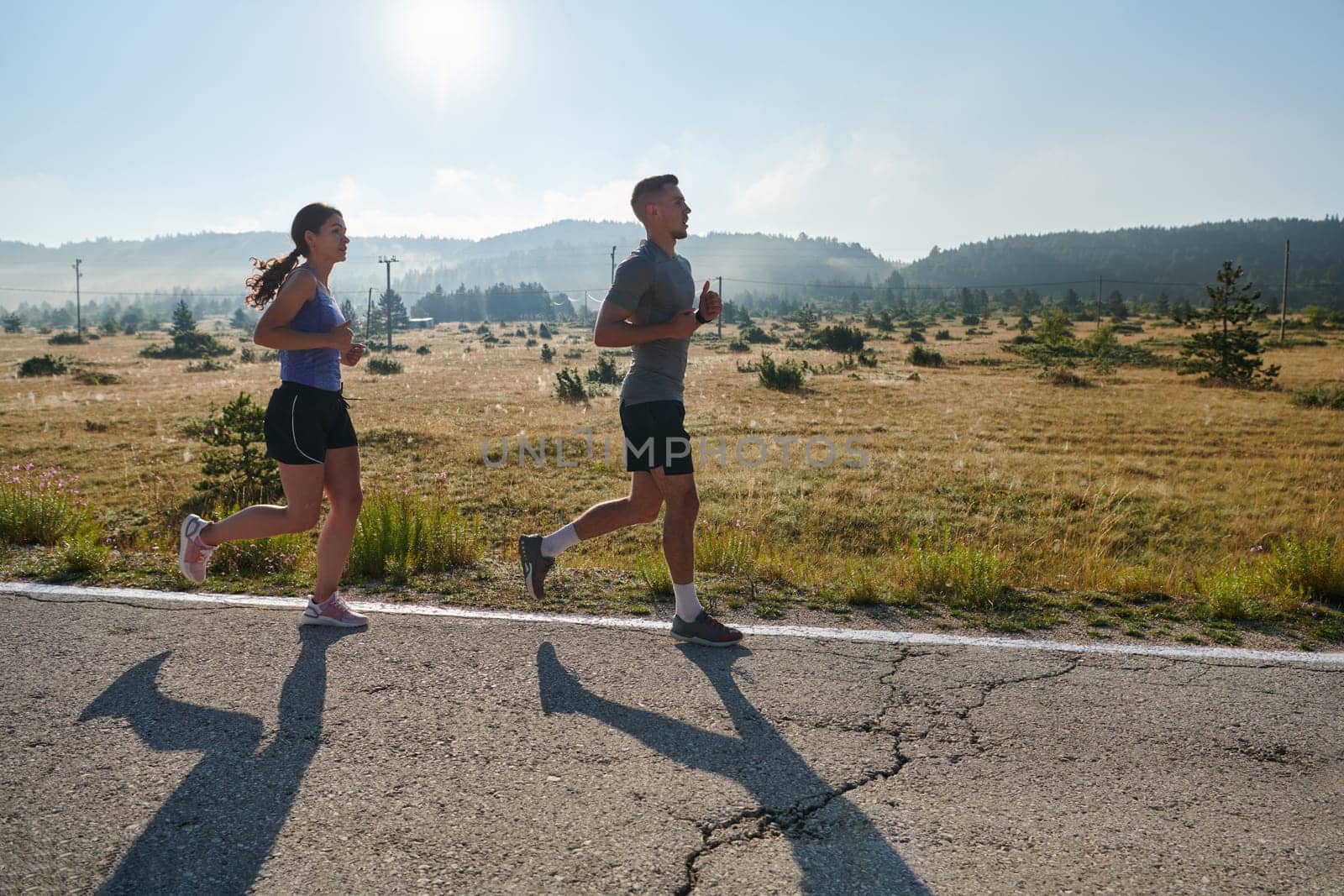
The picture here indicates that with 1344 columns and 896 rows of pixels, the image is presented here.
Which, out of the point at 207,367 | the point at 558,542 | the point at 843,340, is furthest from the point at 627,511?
the point at 207,367

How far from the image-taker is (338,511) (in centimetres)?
425

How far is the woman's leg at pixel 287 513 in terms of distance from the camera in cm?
415

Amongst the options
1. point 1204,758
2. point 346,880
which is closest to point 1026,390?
point 1204,758

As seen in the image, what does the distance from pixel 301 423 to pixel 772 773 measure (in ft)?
8.38

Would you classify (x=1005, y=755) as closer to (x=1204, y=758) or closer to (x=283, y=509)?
(x=1204, y=758)

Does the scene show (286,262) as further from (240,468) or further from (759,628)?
(240,468)

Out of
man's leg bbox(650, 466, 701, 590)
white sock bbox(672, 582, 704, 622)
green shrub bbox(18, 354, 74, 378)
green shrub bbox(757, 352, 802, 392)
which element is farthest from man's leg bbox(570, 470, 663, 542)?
green shrub bbox(18, 354, 74, 378)

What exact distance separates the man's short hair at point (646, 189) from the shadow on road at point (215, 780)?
7.56 feet

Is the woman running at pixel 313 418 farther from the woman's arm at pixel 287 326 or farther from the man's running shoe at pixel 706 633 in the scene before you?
the man's running shoe at pixel 706 633

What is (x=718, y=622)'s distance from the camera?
13.2 ft

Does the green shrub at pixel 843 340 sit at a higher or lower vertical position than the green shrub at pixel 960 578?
higher

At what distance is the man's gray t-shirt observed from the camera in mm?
4086

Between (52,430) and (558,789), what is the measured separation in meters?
18.4

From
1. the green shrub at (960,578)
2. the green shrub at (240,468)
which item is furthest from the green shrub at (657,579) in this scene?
the green shrub at (240,468)
